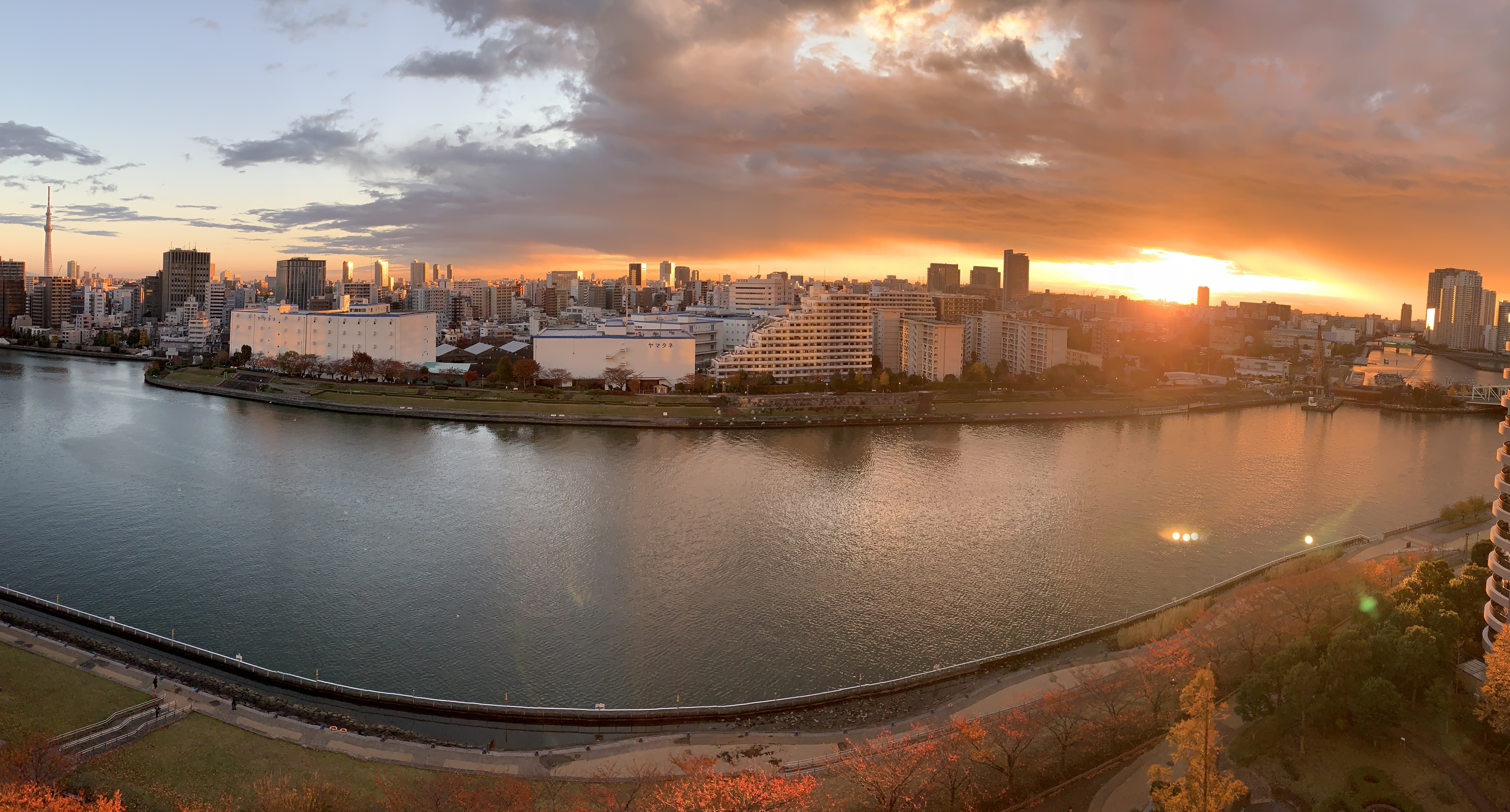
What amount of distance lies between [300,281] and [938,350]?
3415 cm

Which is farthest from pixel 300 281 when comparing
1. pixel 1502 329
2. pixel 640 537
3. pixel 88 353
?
pixel 1502 329

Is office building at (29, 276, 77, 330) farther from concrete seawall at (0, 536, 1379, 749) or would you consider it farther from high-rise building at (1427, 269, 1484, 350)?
high-rise building at (1427, 269, 1484, 350)

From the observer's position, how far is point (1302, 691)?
420 centimetres

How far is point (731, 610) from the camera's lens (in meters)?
6.27

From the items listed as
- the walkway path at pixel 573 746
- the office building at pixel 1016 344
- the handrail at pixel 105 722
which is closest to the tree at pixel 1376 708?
→ the walkway path at pixel 573 746

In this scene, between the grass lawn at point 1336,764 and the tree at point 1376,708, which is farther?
the tree at point 1376,708

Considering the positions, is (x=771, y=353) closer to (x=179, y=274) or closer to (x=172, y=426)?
(x=172, y=426)

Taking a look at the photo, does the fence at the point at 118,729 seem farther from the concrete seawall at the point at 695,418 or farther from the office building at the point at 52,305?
the office building at the point at 52,305

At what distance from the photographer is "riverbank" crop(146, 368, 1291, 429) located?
1502 cm

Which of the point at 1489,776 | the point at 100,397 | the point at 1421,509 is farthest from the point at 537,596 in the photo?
the point at 100,397

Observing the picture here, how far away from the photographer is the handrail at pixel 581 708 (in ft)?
15.5

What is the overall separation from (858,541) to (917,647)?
238 cm

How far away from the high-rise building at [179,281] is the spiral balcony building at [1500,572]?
137ft

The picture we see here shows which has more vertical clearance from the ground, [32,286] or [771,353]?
[32,286]
